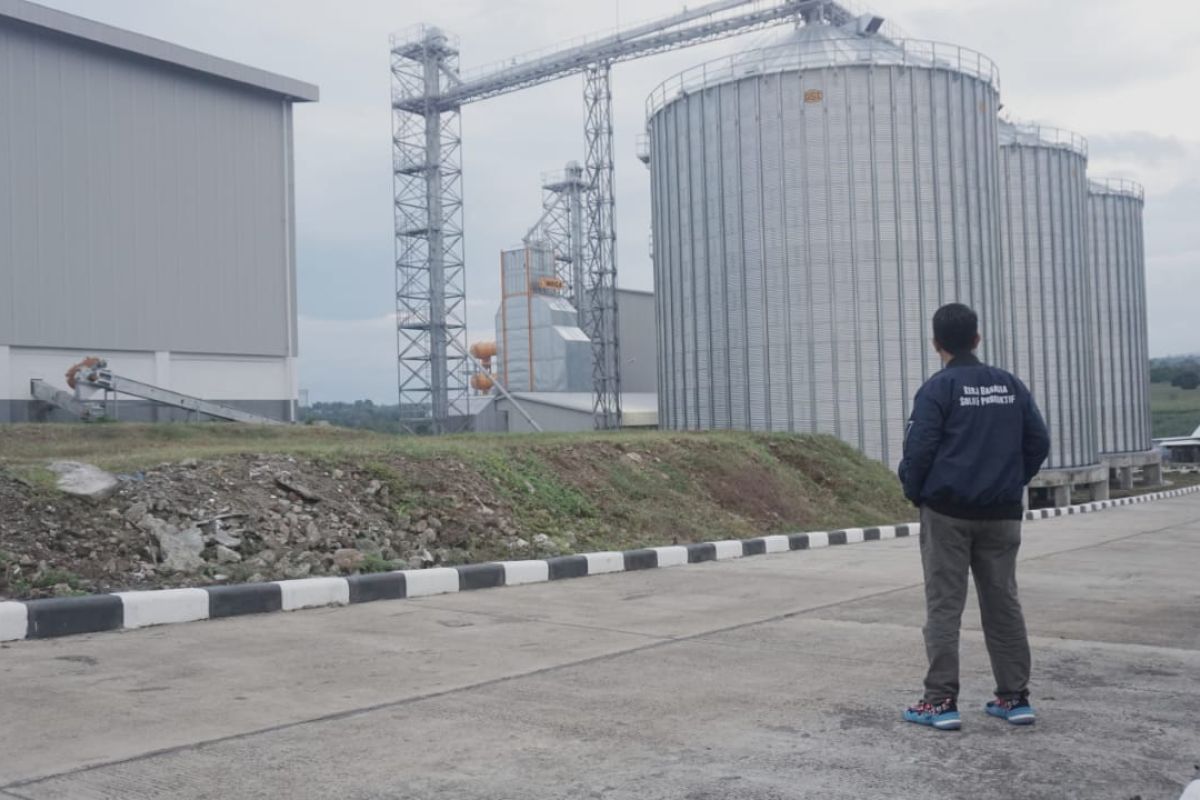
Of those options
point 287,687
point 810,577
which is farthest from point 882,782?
point 810,577

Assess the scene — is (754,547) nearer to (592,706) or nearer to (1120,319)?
(592,706)

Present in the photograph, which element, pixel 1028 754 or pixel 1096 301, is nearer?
pixel 1028 754

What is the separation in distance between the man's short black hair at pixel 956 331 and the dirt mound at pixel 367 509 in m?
5.45

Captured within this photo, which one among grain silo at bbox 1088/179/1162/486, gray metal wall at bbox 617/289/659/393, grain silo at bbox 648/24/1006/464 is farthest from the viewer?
gray metal wall at bbox 617/289/659/393

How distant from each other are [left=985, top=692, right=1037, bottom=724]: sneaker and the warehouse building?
76.3ft

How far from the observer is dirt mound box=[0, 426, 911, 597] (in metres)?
7.70

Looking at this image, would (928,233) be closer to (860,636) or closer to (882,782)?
(860,636)

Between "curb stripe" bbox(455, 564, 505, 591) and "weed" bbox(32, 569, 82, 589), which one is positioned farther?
"curb stripe" bbox(455, 564, 505, 591)

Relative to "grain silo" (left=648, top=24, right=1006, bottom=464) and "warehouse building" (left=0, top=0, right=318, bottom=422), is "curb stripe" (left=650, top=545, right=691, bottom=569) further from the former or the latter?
"warehouse building" (left=0, top=0, right=318, bottom=422)

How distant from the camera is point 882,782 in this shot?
3.49 m

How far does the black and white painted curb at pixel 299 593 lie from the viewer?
21.0ft

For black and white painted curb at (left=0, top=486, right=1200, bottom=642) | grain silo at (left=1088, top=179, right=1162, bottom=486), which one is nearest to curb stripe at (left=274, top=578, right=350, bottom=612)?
black and white painted curb at (left=0, top=486, right=1200, bottom=642)

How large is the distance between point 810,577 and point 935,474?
5.42 m

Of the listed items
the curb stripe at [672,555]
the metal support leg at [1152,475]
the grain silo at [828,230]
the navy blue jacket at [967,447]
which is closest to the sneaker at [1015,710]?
the navy blue jacket at [967,447]
